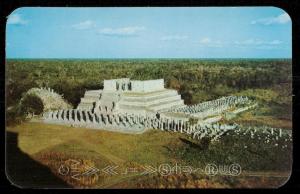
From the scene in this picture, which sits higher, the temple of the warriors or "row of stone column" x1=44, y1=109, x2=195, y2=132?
the temple of the warriors

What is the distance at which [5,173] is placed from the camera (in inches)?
211

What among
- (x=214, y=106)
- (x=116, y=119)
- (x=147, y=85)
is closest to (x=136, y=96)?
(x=147, y=85)

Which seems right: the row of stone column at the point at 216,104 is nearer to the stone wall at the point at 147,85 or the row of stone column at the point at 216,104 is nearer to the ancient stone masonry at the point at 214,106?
the ancient stone masonry at the point at 214,106

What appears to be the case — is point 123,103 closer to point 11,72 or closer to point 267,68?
point 11,72

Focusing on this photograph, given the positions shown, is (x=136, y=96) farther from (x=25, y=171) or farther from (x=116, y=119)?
(x=25, y=171)

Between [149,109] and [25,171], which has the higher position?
[149,109]

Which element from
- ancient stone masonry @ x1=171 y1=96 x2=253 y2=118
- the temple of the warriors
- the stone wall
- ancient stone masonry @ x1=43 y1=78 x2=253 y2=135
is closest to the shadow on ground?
ancient stone masonry @ x1=43 y1=78 x2=253 y2=135

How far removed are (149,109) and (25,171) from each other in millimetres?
1719

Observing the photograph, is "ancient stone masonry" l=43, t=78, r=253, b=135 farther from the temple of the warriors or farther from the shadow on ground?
the shadow on ground

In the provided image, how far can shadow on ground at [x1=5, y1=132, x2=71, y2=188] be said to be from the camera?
5367 millimetres

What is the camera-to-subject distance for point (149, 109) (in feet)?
17.9

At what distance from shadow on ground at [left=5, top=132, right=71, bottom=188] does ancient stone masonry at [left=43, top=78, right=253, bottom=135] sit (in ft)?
1.67

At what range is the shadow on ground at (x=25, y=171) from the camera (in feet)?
17.6
